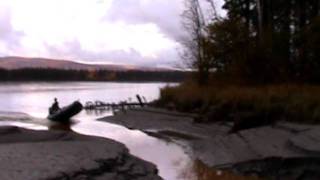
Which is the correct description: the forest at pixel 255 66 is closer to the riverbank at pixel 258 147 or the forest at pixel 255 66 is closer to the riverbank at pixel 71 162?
the riverbank at pixel 258 147

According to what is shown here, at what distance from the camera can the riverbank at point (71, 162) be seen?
17875mm

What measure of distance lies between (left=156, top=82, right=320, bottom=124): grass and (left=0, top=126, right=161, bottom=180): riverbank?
695 centimetres

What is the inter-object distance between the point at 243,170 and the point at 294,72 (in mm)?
17773

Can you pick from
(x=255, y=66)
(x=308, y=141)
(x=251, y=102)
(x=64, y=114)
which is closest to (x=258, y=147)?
(x=308, y=141)

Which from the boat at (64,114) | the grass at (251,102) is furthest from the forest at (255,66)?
the boat at (64,114)

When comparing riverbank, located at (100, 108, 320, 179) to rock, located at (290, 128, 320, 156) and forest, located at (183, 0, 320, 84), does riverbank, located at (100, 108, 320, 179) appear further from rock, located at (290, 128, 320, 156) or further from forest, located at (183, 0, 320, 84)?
forest, located at (183, 0, 320, 84)

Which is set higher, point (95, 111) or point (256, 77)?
point (256, 77)

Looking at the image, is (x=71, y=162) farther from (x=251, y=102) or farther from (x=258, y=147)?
(x=251, y=102)

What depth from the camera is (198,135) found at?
31875 millimetres

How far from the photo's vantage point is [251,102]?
3272cm

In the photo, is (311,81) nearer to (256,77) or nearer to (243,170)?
(256,77)

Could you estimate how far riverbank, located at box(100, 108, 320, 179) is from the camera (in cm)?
1965

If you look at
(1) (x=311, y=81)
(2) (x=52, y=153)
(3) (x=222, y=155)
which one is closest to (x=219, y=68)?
(1) (x=311, y=81)

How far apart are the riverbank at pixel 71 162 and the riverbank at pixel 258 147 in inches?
115
